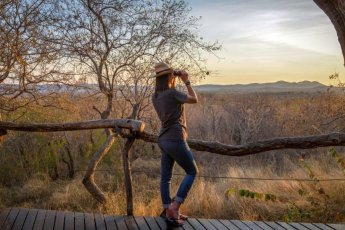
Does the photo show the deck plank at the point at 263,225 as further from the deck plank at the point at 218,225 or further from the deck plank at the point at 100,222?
the deck plank at the point at 100,222

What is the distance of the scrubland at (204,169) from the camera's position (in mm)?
8461

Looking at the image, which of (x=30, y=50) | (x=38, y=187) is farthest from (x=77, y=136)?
(x=30, y=50)

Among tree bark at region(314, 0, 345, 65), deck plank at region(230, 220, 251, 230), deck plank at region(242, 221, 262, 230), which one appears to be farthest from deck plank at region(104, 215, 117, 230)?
tree bark at region(314, 0, 345, 65)

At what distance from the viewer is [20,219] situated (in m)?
4.85

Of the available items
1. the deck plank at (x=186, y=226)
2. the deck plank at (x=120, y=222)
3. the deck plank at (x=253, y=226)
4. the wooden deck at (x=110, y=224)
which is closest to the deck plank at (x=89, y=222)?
the wooden deck at (x=110, y=224)

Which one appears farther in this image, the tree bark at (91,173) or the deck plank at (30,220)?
the tree bark at (91,173)

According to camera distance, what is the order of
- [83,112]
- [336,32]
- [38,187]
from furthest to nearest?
A: 1. [83,112]
2. [38,187]
3. [336,32]

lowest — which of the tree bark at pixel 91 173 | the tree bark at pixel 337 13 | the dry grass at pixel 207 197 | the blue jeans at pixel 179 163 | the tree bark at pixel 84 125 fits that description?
the dry grass at pixel 207 197

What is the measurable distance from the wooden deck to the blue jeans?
31 cm

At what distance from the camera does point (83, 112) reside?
11.7 metres

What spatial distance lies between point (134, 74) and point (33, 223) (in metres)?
5.77

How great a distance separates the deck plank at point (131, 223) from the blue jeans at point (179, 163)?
376 mm

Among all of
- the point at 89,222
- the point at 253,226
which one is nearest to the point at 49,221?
the point at 89,222

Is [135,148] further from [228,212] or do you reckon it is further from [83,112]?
[228,212]
